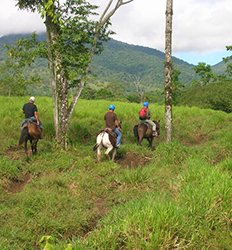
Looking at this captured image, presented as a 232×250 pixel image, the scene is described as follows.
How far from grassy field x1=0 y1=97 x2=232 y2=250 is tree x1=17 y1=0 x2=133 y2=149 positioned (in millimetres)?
1818

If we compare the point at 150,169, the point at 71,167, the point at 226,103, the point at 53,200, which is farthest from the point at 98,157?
the point at 226,103

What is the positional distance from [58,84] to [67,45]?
1.61m

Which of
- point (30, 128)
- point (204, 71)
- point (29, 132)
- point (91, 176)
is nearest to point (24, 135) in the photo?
point (29, 132)

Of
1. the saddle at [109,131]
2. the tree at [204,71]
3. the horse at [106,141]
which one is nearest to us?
the horse at [106,141]

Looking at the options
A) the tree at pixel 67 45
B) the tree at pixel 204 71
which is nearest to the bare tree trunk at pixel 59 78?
the tree at pixel 67 45

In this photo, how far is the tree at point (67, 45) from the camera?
47.0 ft

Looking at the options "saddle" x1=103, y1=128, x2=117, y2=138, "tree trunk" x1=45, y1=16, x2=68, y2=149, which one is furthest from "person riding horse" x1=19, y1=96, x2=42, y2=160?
"saddle" x1=103, y1=128, x2=117, y2=138

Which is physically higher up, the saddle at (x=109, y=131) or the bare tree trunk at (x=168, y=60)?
the bare tree trunk at (x=168, y=60)

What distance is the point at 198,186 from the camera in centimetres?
785

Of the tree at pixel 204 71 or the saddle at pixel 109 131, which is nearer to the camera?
the saddle at pixel 109 131

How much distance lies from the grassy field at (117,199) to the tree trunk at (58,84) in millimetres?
788

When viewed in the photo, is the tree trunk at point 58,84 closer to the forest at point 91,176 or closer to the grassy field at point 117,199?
the forest at point 91,176

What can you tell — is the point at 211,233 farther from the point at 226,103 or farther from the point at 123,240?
the point at 226,103

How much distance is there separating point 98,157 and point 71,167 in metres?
1.35
